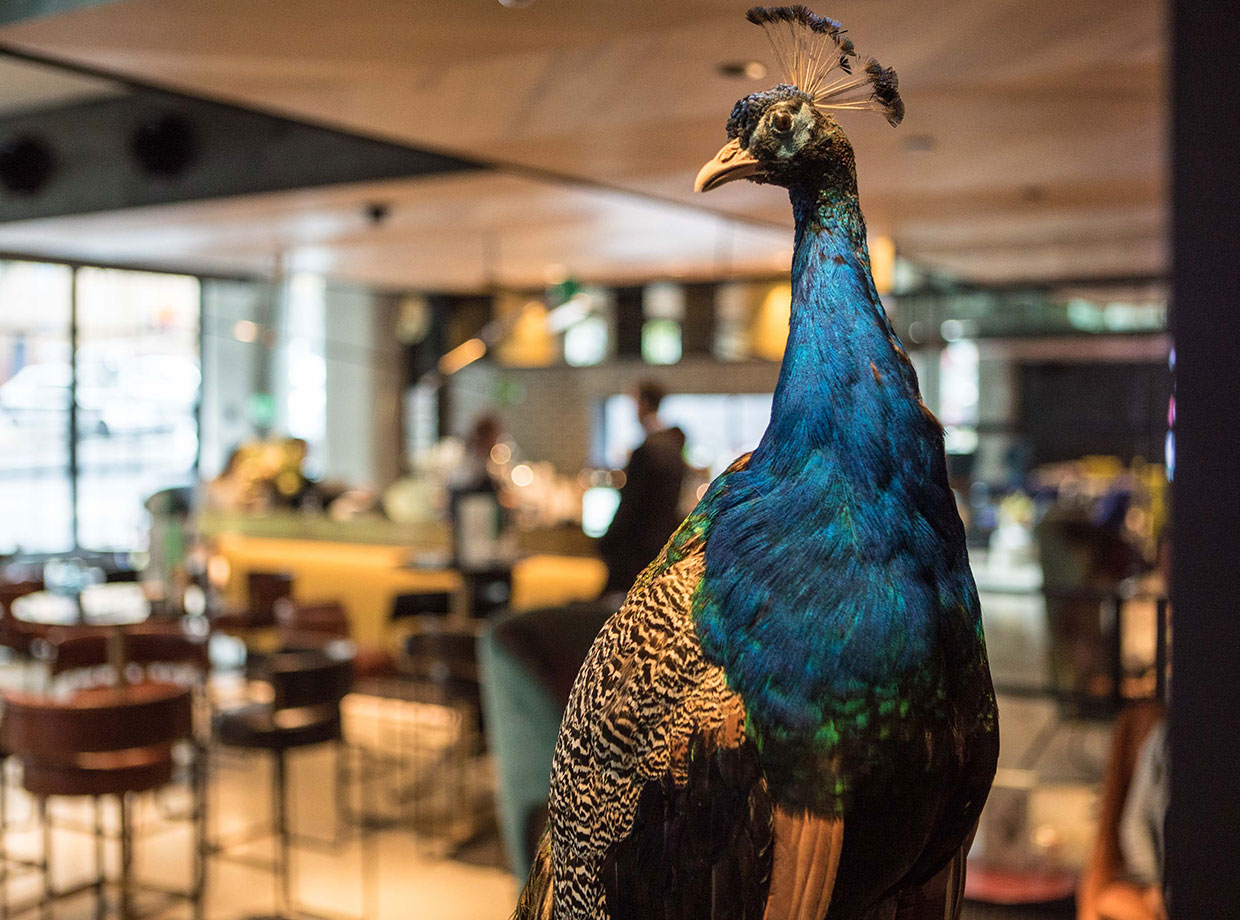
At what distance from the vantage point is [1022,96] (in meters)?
3.61

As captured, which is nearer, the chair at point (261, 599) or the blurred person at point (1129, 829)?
the blurred person at point (1129, 829)

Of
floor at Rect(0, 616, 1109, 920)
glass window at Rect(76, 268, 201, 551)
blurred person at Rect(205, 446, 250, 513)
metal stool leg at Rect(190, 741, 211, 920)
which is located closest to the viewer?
floor at Rect(0, 616, 1109, 920)

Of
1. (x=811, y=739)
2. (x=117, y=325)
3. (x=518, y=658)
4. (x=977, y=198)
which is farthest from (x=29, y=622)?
(x=117, y=325)

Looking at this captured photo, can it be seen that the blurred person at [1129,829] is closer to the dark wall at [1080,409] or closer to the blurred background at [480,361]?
the blurred background at [480,361]

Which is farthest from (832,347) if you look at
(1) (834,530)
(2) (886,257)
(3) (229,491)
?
(3) (229,491)

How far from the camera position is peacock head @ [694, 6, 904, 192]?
68cm

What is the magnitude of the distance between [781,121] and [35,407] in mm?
9744

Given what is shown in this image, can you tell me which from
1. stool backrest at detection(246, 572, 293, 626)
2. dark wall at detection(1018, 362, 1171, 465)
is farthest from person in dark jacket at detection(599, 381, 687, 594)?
dark wall at detection(1018, 362, 1171, 465)

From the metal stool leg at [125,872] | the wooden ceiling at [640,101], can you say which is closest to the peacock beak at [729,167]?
the wooden ceiling at [640,101]

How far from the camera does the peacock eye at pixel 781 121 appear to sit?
673 mm

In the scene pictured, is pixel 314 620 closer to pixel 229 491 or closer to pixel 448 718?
pixel 448 718

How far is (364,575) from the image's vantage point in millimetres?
6734

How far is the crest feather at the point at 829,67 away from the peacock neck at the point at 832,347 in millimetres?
58

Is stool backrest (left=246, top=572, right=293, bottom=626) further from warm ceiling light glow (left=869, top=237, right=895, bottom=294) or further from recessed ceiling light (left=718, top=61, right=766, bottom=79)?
warm ceiling light glow (left=869, top=237, right=895, bottom=294)
